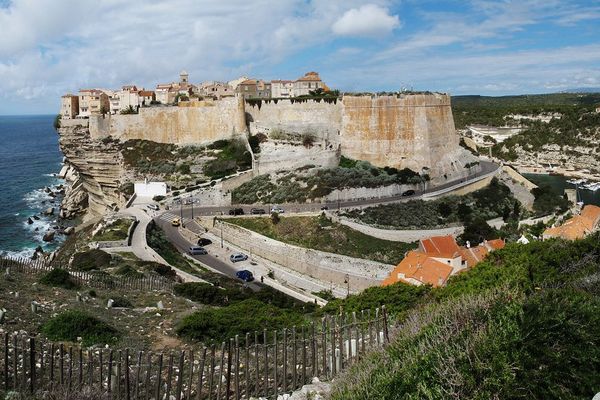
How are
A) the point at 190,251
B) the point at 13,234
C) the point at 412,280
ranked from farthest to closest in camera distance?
1. the point at 13,234
2. the point at 190,251
3. the point at 412,280

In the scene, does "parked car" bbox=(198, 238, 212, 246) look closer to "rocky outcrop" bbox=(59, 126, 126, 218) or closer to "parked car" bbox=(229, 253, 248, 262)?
"parked car" bbox=(229, 253, 248, 262)

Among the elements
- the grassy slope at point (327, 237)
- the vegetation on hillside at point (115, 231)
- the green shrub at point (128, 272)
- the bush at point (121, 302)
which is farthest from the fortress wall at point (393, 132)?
the bush at point (121, 302)

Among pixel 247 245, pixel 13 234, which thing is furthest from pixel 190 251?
pixel 13 234

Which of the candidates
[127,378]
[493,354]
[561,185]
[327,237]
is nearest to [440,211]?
[327,237]

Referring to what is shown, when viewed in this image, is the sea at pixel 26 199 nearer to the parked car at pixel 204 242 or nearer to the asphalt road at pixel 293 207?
the asphalt road at pixel 293 207

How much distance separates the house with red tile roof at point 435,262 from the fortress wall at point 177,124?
24308mm

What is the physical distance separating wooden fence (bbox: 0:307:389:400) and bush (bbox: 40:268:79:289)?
4.78 metres

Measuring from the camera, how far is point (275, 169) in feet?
130

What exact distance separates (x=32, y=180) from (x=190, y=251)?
51376 mm

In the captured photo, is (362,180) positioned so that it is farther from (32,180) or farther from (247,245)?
(32,180)

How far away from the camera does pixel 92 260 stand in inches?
852

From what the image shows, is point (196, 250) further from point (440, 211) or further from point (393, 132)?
point (393, 132)

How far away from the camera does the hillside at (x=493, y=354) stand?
216 inches

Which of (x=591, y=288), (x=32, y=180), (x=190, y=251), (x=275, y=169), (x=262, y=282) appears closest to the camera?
(x=591, y=288)
